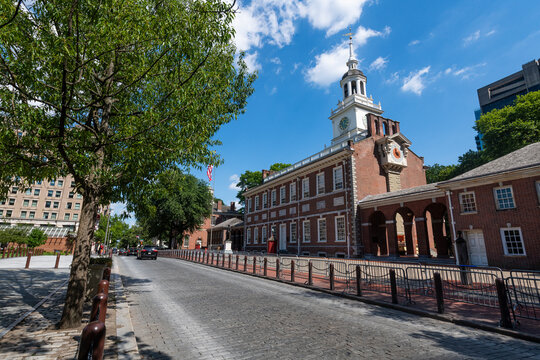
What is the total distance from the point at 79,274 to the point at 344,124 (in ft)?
136

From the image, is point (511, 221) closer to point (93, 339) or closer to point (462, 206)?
point (462, 206)

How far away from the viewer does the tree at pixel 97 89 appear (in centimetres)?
468

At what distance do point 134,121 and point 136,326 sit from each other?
4684 mm

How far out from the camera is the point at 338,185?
2841 centimetres

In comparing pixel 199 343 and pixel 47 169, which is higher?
pixel 47 169

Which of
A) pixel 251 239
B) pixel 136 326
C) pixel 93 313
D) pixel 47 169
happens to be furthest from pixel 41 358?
pixel 251 239

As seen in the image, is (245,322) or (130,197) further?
(130,197)

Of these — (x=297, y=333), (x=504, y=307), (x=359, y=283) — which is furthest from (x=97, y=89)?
(x=504, y=307)

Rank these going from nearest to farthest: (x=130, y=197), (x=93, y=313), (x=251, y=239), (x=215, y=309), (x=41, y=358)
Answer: (x=93, y=313), (x=41, y=358), (x=215, y=309), (x=130, y=197), (x=251, y=239)

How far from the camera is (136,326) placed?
5945mm

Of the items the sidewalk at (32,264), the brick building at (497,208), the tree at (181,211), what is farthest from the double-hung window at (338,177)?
the sidewalk at (32,264)

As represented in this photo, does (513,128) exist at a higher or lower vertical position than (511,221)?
higher

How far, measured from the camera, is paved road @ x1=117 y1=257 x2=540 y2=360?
451 centimetres

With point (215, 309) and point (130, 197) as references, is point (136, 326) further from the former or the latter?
point (130, 197)
